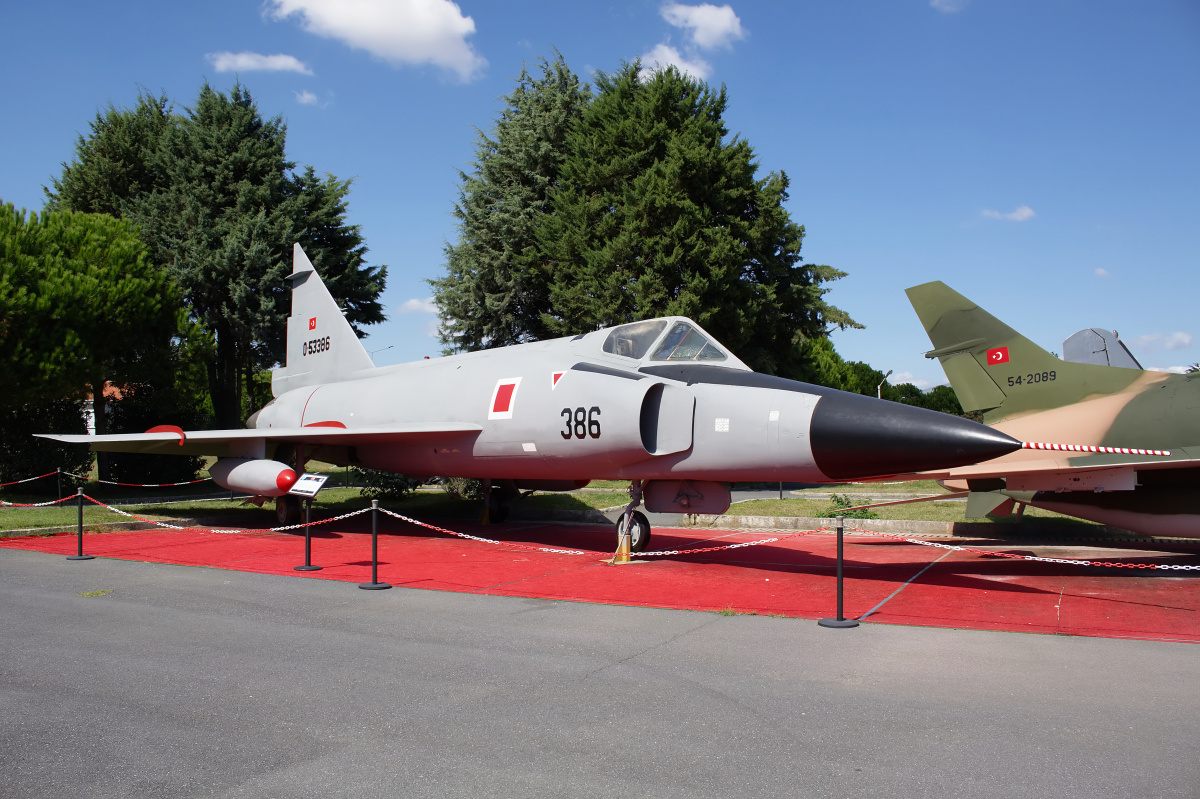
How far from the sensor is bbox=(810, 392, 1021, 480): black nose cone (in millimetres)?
6828

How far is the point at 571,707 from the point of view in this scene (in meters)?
4.08

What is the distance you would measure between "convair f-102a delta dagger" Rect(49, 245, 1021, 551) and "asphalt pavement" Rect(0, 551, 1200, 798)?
1961mm

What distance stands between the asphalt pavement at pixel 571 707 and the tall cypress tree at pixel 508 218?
20.8 meters

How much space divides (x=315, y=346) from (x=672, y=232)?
→ 11.5 metres

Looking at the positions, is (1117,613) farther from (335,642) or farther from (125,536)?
(125,536)

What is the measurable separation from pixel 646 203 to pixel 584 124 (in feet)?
15.8

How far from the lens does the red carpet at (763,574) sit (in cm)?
Result: 656

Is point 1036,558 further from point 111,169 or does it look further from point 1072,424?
point 111,169

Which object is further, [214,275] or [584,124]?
[584,124]

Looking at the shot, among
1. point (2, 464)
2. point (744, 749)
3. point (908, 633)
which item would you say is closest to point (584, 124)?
point (2, 464)

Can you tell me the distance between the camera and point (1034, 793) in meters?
Result: 3.04

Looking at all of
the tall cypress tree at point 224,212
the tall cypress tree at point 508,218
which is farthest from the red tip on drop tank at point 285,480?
the tall cypress tree at point 508,218

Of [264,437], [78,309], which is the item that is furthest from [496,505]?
[78,309]

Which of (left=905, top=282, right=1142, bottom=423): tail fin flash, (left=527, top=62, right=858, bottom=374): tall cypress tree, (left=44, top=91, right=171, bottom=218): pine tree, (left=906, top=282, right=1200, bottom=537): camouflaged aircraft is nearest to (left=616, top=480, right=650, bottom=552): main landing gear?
(left=906, top=282, right=1200, bottom=537): camouflaged aircraft
